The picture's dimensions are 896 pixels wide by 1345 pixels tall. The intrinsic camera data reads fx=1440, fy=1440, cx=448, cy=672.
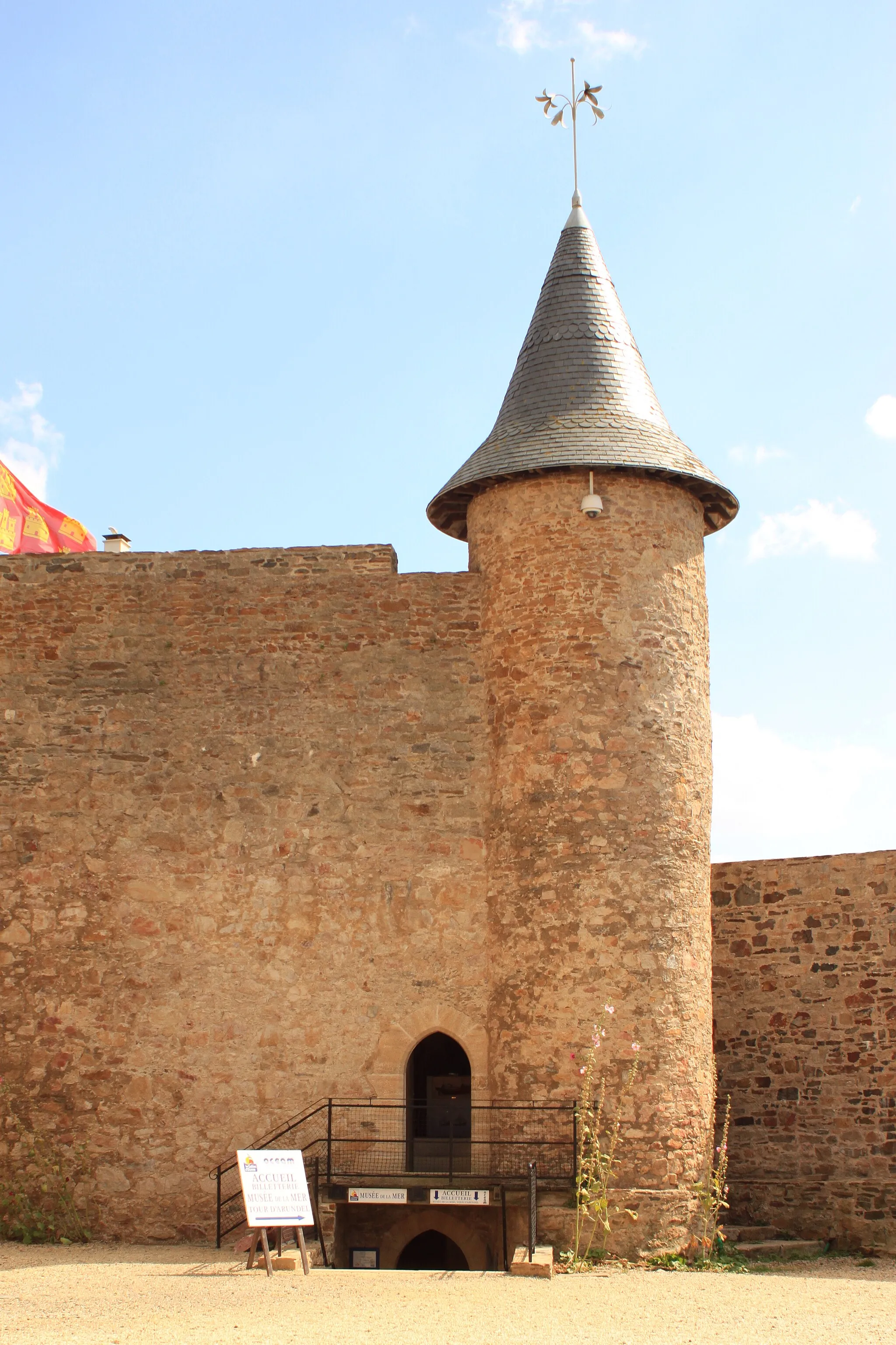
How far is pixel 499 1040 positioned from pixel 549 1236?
1.77 metres

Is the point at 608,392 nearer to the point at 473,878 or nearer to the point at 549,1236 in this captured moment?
the point at 473,878

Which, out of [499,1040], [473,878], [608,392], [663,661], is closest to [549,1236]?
[499,1040]

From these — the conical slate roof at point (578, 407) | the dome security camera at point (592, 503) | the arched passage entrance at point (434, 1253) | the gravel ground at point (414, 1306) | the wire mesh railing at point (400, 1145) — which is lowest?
the arched passage entrance at point (434, 1253)

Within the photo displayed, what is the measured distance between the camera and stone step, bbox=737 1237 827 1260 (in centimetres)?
1332

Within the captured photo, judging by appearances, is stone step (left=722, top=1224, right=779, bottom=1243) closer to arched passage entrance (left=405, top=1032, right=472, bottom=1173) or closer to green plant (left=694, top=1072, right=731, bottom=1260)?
green plant (left=694, top=1072, right=731, bottom=1260)

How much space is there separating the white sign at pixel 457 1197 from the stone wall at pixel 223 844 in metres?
1.35

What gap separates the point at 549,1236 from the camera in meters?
12.1

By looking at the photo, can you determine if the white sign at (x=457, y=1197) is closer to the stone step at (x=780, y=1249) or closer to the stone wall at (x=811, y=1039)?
the stone step at (x=780, y=1249)

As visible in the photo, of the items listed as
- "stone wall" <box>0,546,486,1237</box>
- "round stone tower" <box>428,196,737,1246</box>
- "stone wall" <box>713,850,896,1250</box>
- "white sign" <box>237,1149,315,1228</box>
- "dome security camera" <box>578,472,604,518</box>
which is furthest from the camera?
"stone wall" <box>713,850,896,1250</box>

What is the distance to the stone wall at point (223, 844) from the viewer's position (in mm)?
13445

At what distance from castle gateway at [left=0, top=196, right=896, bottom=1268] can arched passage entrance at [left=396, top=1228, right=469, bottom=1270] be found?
0.18 ft

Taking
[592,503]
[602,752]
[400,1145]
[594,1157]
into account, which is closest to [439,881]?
[602,752]

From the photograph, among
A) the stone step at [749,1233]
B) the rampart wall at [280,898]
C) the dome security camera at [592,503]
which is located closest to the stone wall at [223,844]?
the rampart wall at [280,898]

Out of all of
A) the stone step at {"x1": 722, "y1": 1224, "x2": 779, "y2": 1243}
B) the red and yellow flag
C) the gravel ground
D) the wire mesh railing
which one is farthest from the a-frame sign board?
the red and yellow flag
